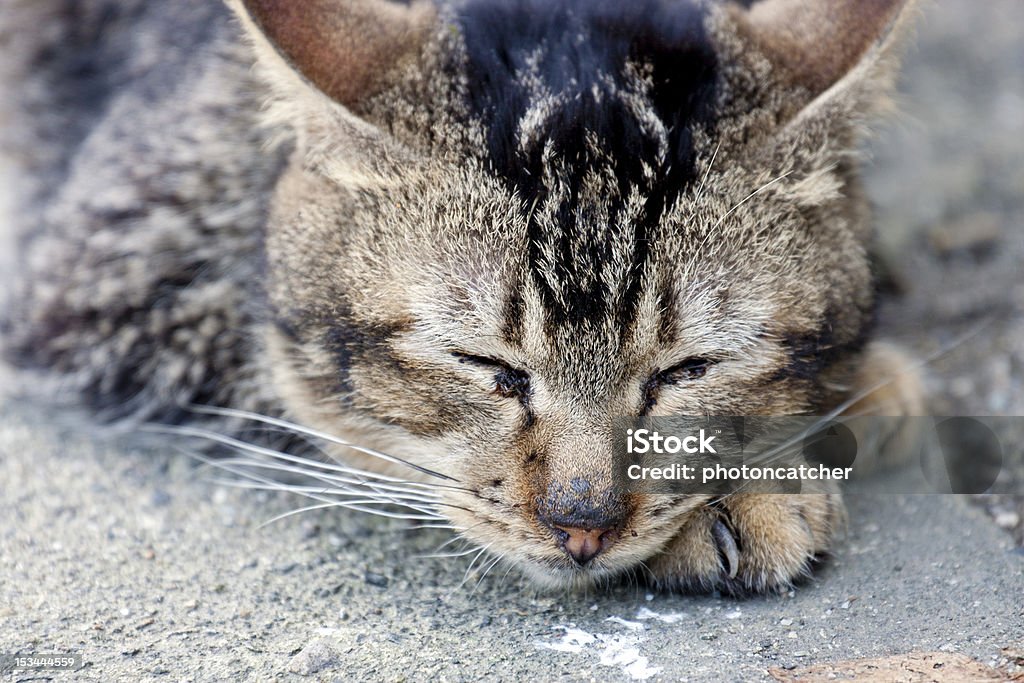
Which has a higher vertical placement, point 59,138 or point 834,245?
point 59,138

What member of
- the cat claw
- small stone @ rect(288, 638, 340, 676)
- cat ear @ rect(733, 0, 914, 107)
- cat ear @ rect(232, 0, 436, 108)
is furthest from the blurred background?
small stone @ rect(288, 638, 340, 676)

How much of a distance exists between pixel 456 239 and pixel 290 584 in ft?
2.89

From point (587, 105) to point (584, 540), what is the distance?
0.91 meters

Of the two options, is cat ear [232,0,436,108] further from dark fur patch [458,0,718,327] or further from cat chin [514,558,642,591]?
cat chin [514,558,642,591]

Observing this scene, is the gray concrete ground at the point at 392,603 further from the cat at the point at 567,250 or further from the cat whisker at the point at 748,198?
the cat whisker at the point at 748,198

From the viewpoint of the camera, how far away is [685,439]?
2320mm

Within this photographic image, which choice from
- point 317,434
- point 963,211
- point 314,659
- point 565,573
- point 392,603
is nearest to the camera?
point 314,659

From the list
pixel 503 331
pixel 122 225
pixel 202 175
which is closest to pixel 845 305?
pixel 503 331

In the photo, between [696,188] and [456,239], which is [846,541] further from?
[456,239]

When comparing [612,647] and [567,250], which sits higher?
[567,250]

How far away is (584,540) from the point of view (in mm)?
2182

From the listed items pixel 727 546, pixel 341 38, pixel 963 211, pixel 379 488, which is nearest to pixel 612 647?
pixel 727 546

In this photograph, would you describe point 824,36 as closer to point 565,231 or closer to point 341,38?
point 565,231

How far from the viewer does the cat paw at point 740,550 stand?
2379 mm
